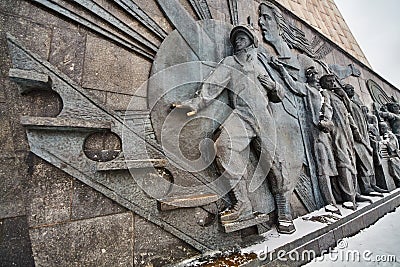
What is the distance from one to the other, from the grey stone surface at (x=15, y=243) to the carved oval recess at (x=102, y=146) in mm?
727

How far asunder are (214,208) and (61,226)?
1548mm

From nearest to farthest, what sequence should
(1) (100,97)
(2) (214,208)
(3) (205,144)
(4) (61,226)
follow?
(4) (61,226), (1) (100,97), (2) (214,208), (3) (205,144)

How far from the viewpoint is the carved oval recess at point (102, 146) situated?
86.0 inches

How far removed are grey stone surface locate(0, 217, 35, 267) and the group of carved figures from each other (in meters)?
1.79

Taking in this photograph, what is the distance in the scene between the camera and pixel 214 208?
272 cm

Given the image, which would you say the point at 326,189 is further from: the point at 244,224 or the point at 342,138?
the point at 244,224

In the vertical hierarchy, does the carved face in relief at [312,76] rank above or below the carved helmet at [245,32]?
below

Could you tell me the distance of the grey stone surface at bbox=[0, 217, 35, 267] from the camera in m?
1.74

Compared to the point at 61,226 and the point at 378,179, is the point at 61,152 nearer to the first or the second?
the point at 61,226

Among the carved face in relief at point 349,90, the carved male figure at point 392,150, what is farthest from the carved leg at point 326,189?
the carved male figure at point 392,150

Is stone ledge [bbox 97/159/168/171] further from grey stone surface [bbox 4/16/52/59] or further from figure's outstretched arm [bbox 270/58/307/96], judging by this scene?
figure's outstretched arm [bbox 270/58/307/96]

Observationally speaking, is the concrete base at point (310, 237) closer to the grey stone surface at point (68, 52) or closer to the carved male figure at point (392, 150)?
the grey stone surface at point (68, 52)

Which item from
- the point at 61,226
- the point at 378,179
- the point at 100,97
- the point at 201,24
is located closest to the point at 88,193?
the point at 61,226

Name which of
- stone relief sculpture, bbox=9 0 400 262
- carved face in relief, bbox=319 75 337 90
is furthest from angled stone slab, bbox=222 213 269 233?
carved face in relief, bbox=319 75 337 90
